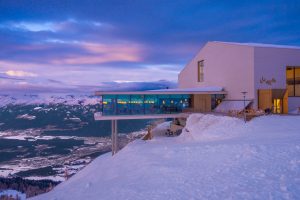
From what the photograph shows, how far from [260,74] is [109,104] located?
48.2 ft

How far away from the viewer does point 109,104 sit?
2836 centimetres

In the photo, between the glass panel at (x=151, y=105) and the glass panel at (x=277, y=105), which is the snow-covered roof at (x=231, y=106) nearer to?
the glass panel at (x=277, y=105)

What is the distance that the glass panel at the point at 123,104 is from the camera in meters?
28.4

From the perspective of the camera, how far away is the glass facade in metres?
28.4

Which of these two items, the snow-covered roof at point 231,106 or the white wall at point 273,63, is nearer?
the white wall at point 273,63

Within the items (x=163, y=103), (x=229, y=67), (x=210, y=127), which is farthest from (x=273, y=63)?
(x=163, y=103)

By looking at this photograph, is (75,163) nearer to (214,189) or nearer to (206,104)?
(206,104)

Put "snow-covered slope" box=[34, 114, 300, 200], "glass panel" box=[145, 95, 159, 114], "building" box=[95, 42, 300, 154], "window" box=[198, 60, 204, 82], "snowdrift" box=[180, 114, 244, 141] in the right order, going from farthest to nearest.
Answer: "window" box=[198, 60, 204, 82] < "glass panel" box=[145, 95, 159, 114] < "building" box=[95, 42, 300, 154] < "snowdrift" box=[180, 114, 244, 141] < "snow-covered slope" box=[34, 114, 300, 200]

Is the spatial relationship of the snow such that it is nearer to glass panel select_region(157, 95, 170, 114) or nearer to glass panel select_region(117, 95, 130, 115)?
glass panel select_region(117, 95, 130, 115)

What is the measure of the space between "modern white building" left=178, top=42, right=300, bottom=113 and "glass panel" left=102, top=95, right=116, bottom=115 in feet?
40.6

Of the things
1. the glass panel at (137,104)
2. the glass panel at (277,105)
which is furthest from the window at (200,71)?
the glass panel at (137,104)

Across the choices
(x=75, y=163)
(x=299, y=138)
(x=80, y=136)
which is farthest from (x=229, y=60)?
(x=80, y=136)

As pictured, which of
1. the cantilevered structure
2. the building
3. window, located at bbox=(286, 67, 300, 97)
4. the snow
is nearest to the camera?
the building

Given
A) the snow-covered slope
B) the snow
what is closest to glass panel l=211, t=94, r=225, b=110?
the snow-covered slope
